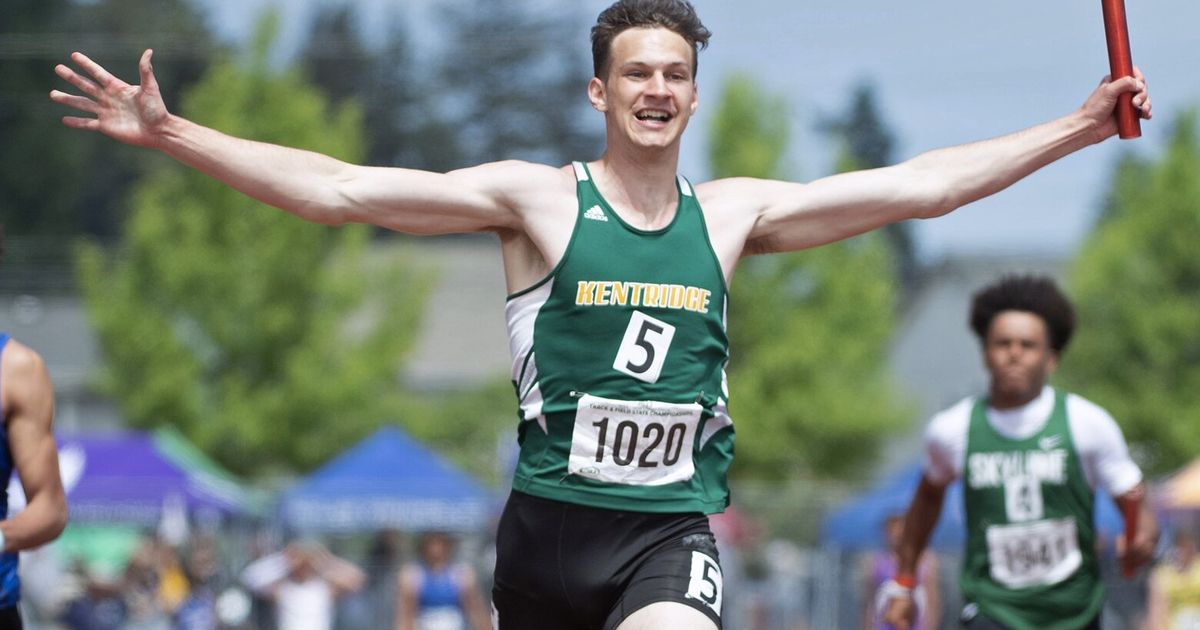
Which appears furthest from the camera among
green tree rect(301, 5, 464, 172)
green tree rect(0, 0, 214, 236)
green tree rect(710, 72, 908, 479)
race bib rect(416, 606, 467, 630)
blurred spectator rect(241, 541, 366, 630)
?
green tree rect(301, 5, 464, 172)

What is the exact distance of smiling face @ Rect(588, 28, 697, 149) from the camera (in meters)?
5.27

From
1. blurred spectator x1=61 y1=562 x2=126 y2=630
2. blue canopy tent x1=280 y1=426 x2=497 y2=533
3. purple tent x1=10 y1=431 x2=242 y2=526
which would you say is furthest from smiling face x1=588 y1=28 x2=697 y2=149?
purple tent x1=10 y1=431 x2=242 y2=526

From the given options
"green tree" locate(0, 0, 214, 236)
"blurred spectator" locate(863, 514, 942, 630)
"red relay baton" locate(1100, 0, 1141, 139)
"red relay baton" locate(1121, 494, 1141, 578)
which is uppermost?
"green tree" locate(0, 0, 214, 236)

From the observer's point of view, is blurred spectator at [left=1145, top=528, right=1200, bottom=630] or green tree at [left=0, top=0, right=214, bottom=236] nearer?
blurred spectator at [left=1145, top=528, right=1200, bottom=630]

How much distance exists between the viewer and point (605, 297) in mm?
5125

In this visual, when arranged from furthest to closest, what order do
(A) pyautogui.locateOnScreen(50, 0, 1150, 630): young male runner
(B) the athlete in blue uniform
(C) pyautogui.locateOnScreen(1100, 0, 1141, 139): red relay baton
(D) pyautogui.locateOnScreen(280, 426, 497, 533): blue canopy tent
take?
1. (D) pyautogui.locateOnScreen(280, 426, 497, 533): blue canopy tent
2. (B) the athlete in blue uniform
3. (C) pyautogui.locateOnScreen(1100, 0, 1141, 139): red relay baton
4. (A) pyautogui.locateOnScreen(50, 0, 1150, 630): young male runner

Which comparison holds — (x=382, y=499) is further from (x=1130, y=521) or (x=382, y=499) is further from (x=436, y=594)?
(x=1130, y=521)

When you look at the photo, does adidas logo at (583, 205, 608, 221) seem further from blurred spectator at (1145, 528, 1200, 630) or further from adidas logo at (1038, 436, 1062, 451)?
blurred spectator at (1145, 528, 1200, 630)

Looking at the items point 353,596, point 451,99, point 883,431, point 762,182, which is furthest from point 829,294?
point 762,182

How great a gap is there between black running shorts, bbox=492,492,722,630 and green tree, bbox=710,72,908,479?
2872 centimetres

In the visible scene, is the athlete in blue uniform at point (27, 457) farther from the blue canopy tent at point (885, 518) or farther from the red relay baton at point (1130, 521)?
the blue canopy tent at point (885, 518)

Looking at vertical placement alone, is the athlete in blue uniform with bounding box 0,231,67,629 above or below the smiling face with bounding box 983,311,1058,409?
below

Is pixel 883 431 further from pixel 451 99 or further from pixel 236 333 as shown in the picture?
pixel 451 99

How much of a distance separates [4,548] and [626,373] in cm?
225
